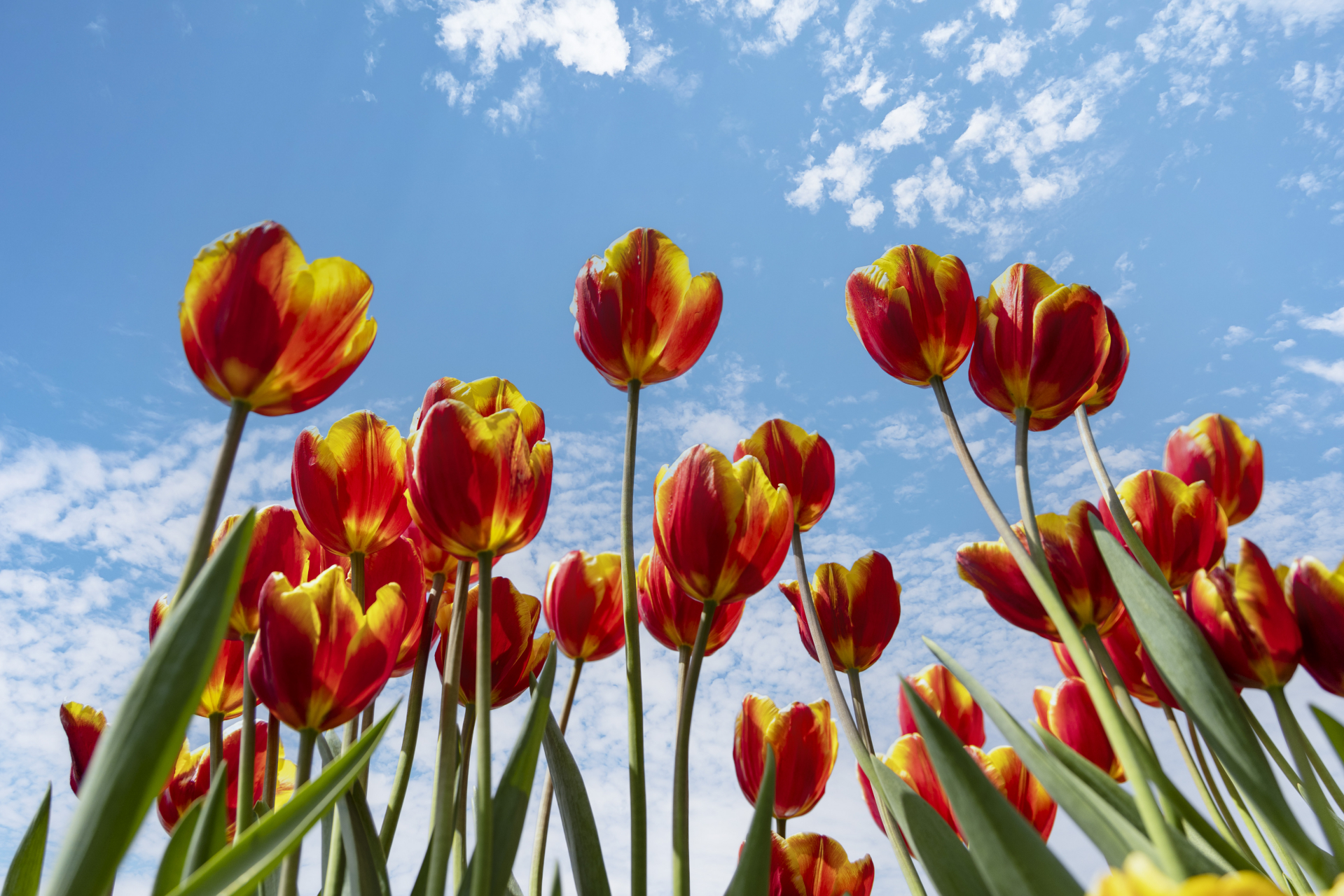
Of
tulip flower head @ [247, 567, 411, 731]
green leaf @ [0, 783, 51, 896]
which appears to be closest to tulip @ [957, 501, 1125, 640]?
tulip flower head @ [247, 567, 411, 731]

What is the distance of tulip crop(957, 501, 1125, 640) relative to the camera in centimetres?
101

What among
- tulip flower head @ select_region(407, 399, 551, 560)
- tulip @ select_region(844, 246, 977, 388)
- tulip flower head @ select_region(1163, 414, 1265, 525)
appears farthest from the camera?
tulip flower head @ select_region(1163, 414, 1265, 525)

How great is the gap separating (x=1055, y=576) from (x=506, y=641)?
0.77m

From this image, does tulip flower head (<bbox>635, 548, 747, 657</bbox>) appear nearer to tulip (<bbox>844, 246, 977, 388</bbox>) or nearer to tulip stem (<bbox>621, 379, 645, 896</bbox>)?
tulip stem (<bbox>621, 379, 645, 896</bbox>)

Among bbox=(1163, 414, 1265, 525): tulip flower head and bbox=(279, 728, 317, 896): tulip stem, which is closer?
bbox=(279, 728, 317, 896): tulip stem

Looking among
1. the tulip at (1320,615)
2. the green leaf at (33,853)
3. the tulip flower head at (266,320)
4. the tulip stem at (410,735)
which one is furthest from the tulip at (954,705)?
the green leaf at (33,853)

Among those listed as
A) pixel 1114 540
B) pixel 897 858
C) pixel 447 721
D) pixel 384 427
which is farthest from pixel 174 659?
pixel 1114 540

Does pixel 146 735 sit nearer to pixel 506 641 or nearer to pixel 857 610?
pixel 506 641

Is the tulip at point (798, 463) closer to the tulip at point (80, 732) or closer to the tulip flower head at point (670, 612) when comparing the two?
the tulip flower head at point (670, 612)

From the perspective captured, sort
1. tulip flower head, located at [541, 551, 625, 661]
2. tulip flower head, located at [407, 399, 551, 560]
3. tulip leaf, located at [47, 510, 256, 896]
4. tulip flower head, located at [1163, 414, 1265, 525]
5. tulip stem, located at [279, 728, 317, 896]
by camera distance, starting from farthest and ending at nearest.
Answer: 1. tulip flower head, located at [1163, 414, 1265, 525]
2. tulip flower head, located at [541, 551, 625, 661]
3. tulip flower head, located at [407, 399, 551, 560]
4. tulip stem, located at [279, 728, 317, 896]
5. tulip leaf, located at [47, 510, 256, 896]

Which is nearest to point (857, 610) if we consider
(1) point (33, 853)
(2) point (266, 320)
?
(2) point (266, 320)

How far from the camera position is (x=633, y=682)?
88 centimetres

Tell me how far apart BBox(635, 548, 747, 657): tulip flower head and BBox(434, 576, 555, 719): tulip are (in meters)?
0.16

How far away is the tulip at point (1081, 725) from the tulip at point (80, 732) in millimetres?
1523
